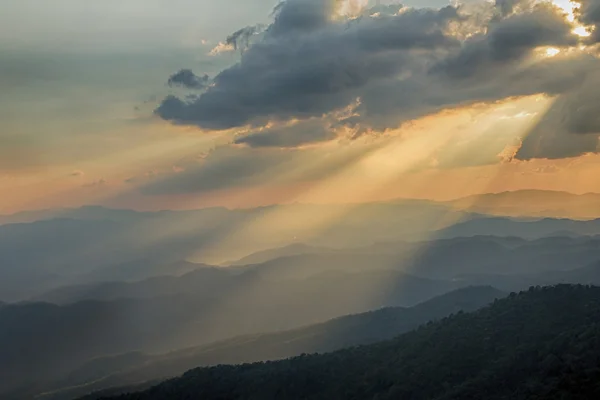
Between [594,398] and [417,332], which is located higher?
[417,332]

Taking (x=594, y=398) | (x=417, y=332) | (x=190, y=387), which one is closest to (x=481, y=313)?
(x=417, y=332)

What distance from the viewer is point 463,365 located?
276 ft

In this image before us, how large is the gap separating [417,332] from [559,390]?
48.5 meters

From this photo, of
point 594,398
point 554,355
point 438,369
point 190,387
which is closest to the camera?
→ point 594,398

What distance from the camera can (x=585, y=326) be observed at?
262 ft

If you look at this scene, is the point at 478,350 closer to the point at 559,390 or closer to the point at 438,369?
the point at 438,369

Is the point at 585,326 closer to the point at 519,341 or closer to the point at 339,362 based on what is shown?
the point at 519,341

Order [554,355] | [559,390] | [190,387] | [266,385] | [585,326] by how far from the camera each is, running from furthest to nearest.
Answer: [190,387] → [266,385] → [585,326] → [554,355] → [559,390]

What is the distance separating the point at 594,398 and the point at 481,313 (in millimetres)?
48232

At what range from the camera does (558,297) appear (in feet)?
329

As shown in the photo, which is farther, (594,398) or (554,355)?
(554,355)

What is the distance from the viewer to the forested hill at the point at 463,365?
67.4 meters

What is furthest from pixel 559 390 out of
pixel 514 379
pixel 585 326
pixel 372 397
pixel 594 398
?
pixel 372 397

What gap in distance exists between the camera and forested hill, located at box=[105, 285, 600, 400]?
221 ft
